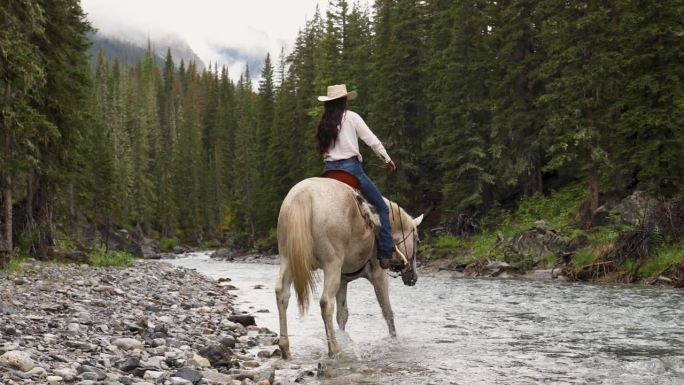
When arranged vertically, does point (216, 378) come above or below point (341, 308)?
below

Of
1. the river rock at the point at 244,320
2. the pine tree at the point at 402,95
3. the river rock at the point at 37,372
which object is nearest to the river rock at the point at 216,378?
the river rock at the point at 37,372

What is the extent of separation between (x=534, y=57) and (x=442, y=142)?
7.59 m

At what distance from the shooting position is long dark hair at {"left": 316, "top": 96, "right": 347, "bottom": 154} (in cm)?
835

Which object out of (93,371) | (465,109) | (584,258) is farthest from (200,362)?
(465,109)

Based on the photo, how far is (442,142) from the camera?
124 feet

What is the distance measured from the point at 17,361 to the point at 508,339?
19.8 ft

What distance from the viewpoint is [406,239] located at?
9625 mm

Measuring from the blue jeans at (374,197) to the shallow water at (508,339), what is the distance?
1.36 m

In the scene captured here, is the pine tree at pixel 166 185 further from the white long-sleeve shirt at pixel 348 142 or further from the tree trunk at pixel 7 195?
the white long-sleeve shirt at pixel 348 142

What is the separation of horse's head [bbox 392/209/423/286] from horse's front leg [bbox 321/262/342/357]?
1.93 metres

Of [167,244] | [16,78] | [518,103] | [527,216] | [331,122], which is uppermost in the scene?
[518,103]

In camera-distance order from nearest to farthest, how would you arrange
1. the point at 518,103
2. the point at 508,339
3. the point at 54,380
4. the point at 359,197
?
the point at 54,380 → the point at 359,197 → the point at 508,339 → the point at 518,103

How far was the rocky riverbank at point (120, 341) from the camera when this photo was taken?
552 cm

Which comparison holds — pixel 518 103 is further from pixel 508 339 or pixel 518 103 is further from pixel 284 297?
pixel 284 297
